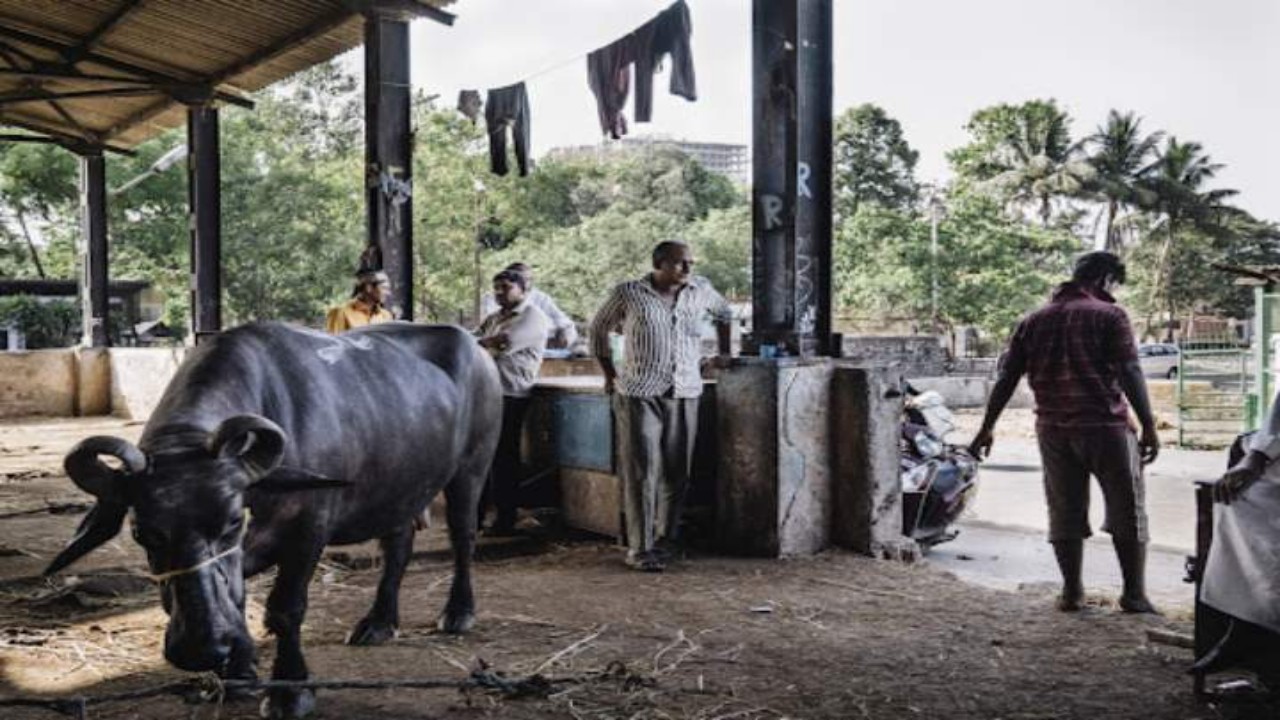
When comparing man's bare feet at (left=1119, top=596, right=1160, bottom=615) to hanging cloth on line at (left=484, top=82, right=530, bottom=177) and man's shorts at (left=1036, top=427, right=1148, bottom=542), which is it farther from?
hanging cloth on line at (left=484, top=82, right=530, bottom=177)

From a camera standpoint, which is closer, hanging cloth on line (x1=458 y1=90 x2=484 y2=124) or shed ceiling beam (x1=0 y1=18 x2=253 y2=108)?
hanging cloth on line (x1=458 y1=90 x2=484 y2=124)

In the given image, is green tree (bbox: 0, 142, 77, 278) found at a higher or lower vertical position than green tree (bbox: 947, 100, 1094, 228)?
lower

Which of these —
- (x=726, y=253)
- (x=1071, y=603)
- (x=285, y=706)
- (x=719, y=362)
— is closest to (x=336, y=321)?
(x=719, y=362)

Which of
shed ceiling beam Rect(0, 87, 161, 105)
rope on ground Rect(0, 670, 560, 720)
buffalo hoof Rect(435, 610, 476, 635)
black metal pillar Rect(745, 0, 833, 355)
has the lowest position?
buffalo hoof Rect(435, 610, 476, 635)

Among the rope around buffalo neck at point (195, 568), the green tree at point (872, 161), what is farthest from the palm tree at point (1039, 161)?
the rope around buffalo neck at point (195, 568)

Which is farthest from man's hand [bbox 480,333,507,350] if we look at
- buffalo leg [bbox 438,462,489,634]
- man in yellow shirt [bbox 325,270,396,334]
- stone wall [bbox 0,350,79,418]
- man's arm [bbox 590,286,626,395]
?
stone wall [bbox 0,350,79,418]

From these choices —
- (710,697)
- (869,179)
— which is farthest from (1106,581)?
(869,179)

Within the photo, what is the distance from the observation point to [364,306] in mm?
7793

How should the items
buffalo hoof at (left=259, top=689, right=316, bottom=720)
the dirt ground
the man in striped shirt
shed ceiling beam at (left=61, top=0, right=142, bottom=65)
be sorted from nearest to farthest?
buffalo hoof at (left=259, top=689, right=316, bottom=720) → the dirt ground → the man in striped shirt → shed ceiling beam at (left=61, top=0, right=142, bottom=65)

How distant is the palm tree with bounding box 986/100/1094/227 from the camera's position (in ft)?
153

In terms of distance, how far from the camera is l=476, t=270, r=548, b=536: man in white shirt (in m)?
7.54

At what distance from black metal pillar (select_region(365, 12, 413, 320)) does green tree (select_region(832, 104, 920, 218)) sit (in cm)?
3490

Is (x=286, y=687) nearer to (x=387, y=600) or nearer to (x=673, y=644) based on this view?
(x=387, y=600)

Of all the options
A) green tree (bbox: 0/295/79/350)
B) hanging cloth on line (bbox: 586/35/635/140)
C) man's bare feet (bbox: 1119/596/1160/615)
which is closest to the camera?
man's bare feet (bbox: 1119/596/1160/615)
